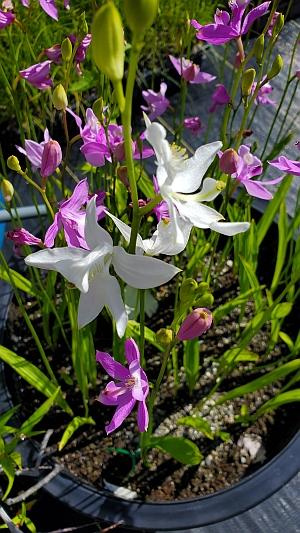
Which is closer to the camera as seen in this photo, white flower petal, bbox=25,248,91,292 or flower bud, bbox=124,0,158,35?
flower bud, bbox=124,0,158,35

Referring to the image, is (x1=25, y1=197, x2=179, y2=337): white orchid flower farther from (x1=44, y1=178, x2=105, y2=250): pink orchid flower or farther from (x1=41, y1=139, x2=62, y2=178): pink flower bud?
(x1=41, y1=139, x2=62, y2=178): pink flower bud

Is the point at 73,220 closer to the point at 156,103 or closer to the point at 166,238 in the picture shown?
the point at 166,238

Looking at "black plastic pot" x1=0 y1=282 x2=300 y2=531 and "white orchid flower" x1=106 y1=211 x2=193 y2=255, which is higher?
"white orchid flower" x1=106 y1=211 x2=193 y2=255

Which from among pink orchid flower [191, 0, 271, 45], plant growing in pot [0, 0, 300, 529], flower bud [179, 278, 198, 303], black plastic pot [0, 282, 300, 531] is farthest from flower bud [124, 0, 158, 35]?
black plastic pot [0, 282, 300, 531]

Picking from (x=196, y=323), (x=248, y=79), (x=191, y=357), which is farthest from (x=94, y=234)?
(x=191, y=357)

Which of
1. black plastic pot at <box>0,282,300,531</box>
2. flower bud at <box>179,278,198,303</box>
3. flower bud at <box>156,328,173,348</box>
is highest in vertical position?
flower bud at <box>179,278,198,303</box>

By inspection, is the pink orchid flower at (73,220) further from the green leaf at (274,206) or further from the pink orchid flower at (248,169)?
the green leaf at (274,206)

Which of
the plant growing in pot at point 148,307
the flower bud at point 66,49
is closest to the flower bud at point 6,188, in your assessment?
the plant growing in pot at point 148,307
